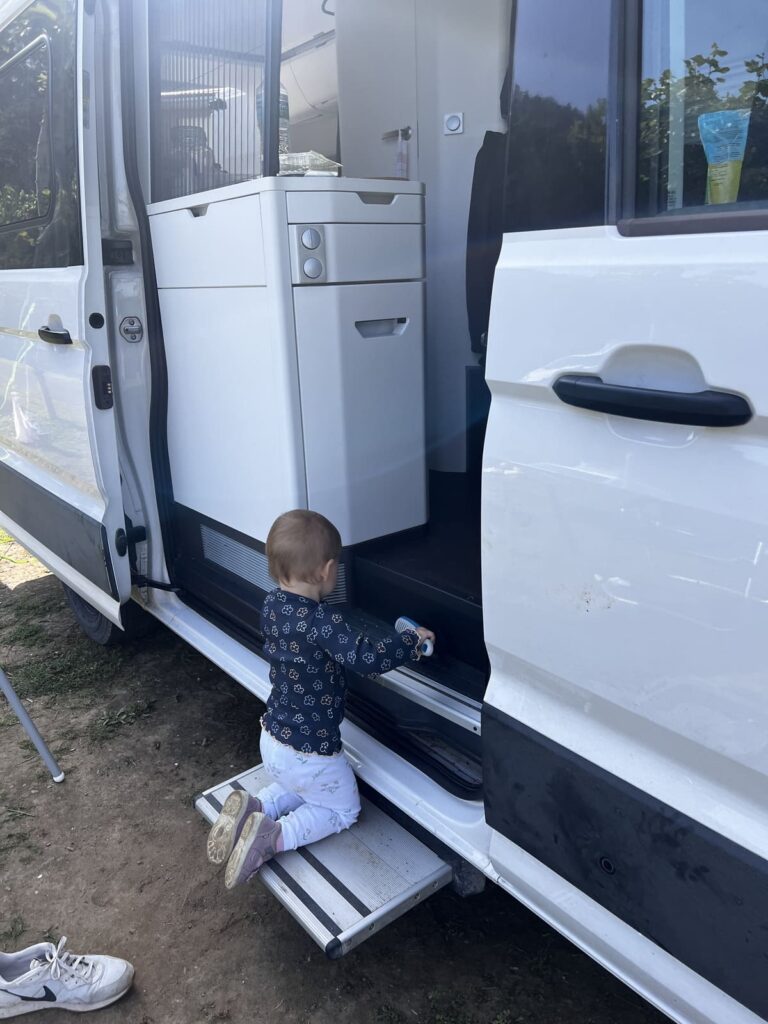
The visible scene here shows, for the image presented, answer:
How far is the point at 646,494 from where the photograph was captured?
1246 mm

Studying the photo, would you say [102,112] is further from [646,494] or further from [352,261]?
[646,494]

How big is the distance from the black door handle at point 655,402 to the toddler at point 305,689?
0.91 m

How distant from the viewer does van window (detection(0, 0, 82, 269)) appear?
2.62 metres

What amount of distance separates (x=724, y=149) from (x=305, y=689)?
152cm

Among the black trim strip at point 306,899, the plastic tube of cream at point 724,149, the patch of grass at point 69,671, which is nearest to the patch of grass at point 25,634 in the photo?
the patch of grass at point 69,671

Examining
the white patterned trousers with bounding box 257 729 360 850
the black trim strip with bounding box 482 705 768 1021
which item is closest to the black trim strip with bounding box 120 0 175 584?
the white patterned trousers with bounding box 257 729 360 850

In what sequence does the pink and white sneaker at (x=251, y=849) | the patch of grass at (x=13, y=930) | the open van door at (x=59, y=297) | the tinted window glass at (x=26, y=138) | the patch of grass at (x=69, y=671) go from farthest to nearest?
the patch of grass at (x=69, y=671)
the tinted window glass at (x=26, y=138)
the open van door at (x=59, y=297)
the patch of grass at (x=13, y=930)
the pink and white sneaker at (x=251, y=849)

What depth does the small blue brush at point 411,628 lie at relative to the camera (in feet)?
6.77

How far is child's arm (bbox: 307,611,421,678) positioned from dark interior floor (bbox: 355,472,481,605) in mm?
263

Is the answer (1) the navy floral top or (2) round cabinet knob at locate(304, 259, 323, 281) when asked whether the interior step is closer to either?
(1) the navy floral top

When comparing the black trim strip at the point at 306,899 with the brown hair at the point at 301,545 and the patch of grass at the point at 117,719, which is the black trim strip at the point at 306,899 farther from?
the patch of grass at the point at 117,719

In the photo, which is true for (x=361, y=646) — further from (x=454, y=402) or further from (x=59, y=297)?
(x=59, y=297)

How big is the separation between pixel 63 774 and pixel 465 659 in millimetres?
1651

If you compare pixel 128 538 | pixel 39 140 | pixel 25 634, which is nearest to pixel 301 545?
pixel 128 538
